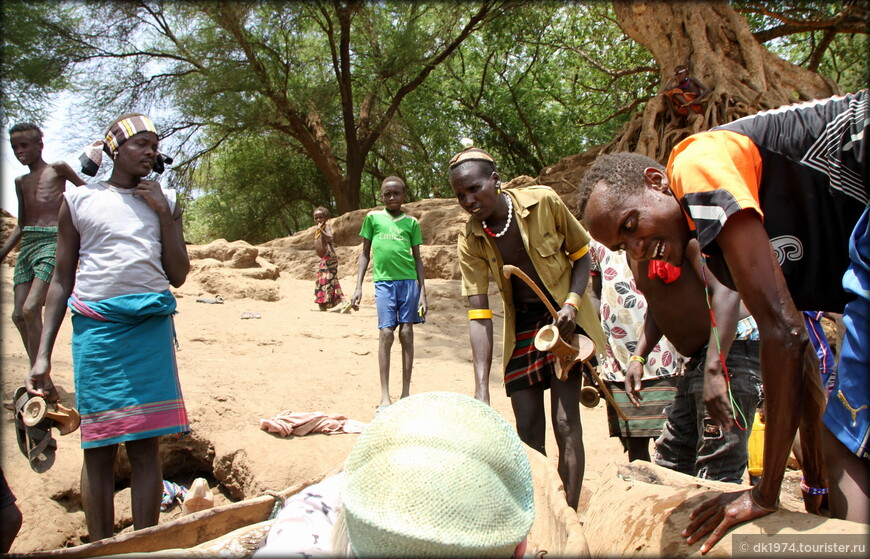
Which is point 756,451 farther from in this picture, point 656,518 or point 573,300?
point 656,518

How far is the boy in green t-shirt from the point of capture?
5.25m

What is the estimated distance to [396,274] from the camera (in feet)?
17.7

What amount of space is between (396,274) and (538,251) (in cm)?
233

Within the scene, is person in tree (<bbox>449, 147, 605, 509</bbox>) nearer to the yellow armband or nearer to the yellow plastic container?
the yellow armband

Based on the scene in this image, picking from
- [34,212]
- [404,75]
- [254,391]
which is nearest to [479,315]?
[254,391]

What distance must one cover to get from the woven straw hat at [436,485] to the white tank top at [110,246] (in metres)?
2.04

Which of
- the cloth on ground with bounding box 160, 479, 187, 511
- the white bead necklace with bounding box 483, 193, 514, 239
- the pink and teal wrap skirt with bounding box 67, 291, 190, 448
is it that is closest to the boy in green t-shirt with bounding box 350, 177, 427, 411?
the cloth on ground with bounding box 160, 479, 187, 511

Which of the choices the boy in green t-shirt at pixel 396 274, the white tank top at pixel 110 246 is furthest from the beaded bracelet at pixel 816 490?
the boy in green t-shirt at pixel 396 274

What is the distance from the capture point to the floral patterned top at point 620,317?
3.53 metres

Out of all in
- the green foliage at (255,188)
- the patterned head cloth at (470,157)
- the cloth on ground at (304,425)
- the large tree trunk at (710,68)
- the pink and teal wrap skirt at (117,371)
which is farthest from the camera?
the green foliage at (255,188)

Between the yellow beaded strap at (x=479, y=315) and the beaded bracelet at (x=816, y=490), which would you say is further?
the yellow beaded strap at (x=479, y=315)

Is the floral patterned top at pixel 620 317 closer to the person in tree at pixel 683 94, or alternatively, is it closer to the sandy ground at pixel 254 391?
the sandy ground at pixel 254 391

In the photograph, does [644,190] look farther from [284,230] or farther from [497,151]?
[284,230]

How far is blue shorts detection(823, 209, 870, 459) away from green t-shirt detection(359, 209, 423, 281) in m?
4.01
